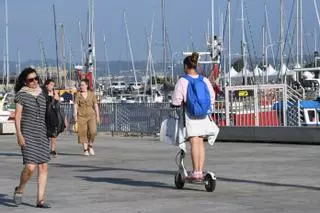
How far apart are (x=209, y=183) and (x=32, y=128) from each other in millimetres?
2799

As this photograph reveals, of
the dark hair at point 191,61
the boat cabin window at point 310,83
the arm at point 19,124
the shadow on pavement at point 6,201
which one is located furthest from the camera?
the boat cabin window at point 310,83

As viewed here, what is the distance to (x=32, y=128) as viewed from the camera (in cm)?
1005

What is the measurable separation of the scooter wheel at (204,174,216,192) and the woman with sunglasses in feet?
8.01

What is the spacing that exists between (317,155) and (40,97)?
876cm

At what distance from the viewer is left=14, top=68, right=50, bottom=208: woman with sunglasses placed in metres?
10.0

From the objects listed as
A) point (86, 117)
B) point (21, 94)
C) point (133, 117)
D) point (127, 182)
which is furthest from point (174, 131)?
point (133, 117)

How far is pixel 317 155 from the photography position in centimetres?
1720

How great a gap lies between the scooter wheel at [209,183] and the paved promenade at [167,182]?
90mm

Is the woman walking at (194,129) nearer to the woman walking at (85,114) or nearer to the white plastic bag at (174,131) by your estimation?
the white plastic bag at (174,131)

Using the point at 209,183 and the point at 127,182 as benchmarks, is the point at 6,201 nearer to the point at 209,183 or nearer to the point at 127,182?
the point at 127,182

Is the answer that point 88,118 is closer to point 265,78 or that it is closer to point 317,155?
A: point 317,155

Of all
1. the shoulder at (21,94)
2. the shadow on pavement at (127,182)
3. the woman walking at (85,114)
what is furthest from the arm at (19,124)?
the woman walking at (85,114)

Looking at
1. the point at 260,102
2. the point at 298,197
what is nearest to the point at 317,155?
the point at 260,102

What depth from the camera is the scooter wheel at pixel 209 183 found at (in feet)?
37.0
